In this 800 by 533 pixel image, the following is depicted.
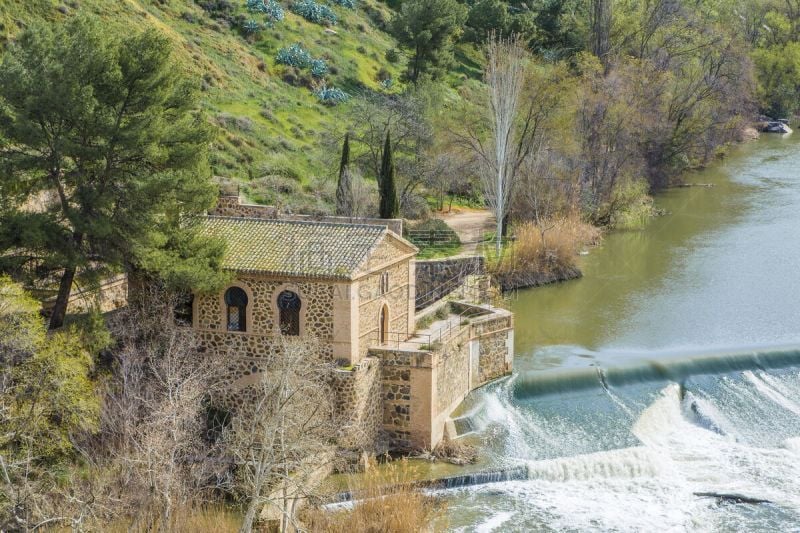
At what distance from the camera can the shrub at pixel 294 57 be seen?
213ft

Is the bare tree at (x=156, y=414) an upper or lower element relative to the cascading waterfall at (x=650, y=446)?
upper

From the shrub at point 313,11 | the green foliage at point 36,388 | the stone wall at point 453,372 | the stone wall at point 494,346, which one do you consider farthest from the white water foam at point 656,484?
the shrub at point 313,11

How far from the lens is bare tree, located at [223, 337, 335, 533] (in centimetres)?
1827

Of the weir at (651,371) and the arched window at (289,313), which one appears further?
the weir at (651,371)

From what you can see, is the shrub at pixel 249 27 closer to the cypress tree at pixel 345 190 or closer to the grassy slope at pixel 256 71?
the grassy slope at pixel 256 71

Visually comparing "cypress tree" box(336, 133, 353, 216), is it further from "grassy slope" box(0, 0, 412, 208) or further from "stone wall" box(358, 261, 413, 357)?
"stone wall" box(358, 261, 413, 357)

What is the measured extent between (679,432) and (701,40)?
155 feet

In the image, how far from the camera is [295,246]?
82.3 feet

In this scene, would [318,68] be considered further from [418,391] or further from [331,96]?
[418,391]

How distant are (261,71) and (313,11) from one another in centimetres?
1262

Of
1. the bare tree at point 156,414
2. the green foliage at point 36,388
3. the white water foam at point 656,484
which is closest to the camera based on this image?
the bare tree at point 156,414

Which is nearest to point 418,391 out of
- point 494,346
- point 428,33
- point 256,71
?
point 494,346

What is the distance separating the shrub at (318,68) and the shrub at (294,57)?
1.23 ft

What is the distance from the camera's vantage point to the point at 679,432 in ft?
87.5
